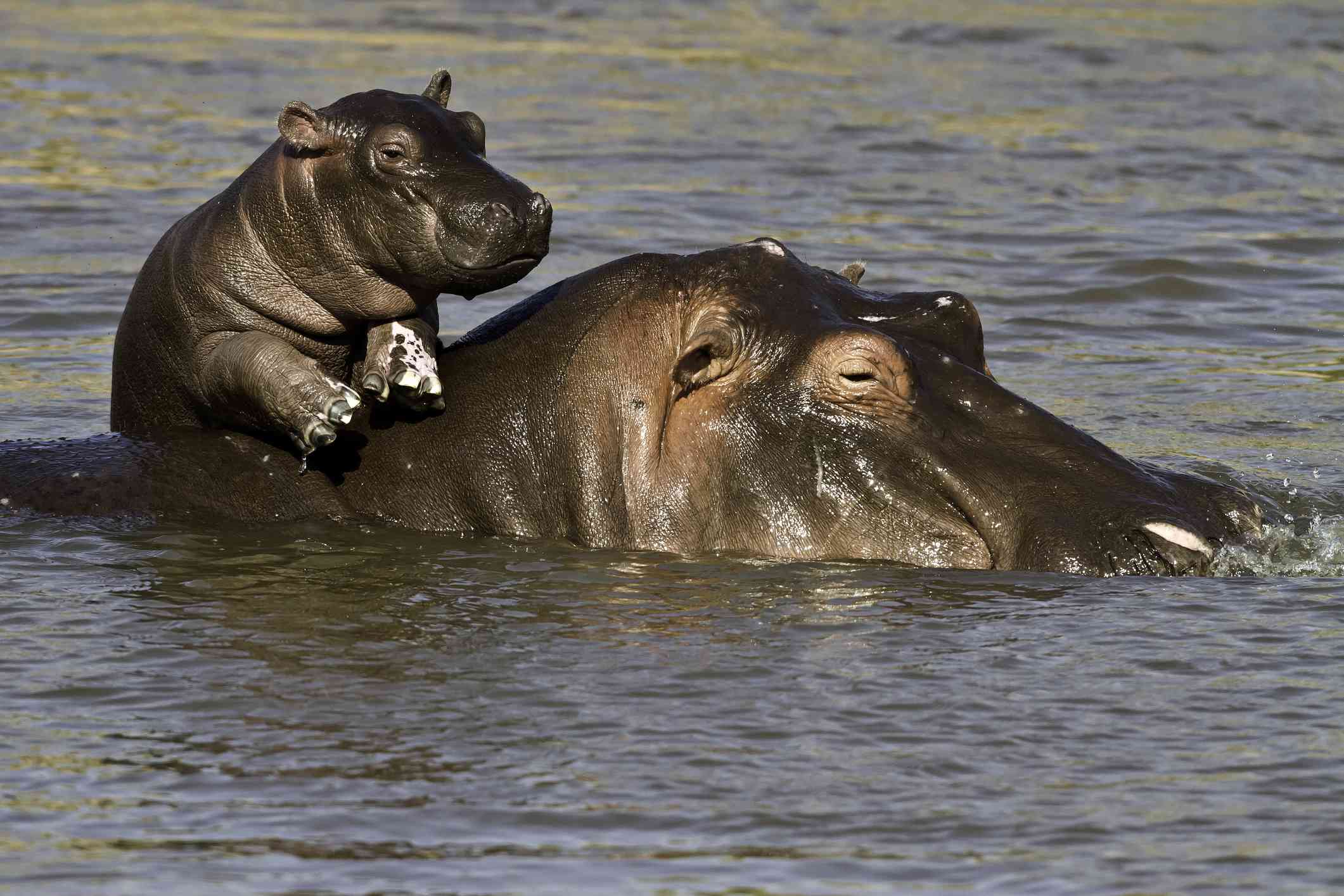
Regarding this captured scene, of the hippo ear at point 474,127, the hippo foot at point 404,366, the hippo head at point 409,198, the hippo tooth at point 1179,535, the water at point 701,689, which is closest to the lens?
the water at point 701,689

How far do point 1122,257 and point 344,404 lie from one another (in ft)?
27.1

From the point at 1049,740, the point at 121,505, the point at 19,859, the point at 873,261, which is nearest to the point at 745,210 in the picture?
the point at 873,261

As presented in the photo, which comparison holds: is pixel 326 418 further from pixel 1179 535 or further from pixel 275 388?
pixel 1179 535

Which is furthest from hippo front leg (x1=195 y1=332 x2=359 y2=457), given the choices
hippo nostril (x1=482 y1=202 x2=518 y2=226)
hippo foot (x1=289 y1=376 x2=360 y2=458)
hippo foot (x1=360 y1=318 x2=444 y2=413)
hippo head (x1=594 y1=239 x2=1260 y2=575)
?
hippo head (x1=594 y1=239 x2=1260 y2=575)

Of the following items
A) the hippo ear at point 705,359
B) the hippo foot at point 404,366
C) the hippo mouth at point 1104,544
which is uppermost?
the hippo ear at point 705,359

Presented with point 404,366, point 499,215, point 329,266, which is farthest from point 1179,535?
point 329,266

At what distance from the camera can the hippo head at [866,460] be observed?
22.1ft

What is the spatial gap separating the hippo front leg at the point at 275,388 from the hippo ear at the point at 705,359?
106 cm

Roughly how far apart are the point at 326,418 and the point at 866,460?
172cm

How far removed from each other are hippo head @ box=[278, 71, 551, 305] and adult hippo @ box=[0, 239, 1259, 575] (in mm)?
417

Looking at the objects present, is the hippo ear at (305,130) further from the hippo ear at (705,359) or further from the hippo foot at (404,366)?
the hippo ear at (705,359)

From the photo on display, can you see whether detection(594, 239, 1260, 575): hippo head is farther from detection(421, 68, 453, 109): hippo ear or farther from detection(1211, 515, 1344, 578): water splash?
detection(421, 68, 453, 109): hippo ear

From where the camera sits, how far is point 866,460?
6.77m

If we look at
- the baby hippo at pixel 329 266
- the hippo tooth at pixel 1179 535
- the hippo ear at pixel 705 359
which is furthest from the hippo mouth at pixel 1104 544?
the baby hippo at pixel 329 266
